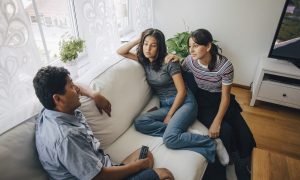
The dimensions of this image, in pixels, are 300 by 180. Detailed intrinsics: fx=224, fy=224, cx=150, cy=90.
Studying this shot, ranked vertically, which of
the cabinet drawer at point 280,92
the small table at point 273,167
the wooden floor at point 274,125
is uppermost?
the small table at point 273,167

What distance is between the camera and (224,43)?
2811mm

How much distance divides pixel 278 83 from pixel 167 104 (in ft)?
4.51

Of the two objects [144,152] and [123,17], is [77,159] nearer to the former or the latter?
[144,152]

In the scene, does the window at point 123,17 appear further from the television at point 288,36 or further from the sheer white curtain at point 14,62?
the television at point 288,36

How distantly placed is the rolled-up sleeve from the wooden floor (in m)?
1.64

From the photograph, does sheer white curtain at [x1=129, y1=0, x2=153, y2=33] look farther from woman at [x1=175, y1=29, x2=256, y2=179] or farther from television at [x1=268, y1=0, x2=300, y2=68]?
television at [x1=268, y1=0, x2=300, y2=68]

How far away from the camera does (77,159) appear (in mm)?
936

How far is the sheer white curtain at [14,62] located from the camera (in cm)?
110

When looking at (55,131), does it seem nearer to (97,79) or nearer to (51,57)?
(97,79)

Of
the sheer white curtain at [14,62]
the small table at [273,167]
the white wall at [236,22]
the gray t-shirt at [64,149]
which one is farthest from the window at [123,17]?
the small table at [273,167]

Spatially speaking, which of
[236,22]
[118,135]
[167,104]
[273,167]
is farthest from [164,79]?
[236,22]

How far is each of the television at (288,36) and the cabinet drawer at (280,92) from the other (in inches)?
10.8

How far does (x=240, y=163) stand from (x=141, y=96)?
0.99 meters

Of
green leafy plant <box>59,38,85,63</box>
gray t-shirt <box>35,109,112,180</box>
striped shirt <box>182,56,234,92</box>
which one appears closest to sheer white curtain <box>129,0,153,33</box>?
striped shirt <box>182,56,234,92</box>
